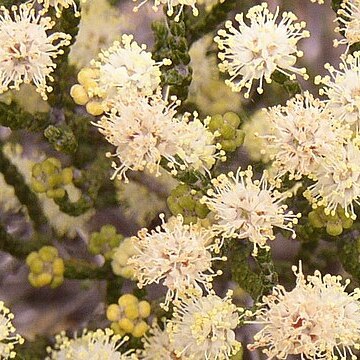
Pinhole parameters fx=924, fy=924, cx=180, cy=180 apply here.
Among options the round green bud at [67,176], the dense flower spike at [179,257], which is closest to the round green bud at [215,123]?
the dense flower spike at [179,257]

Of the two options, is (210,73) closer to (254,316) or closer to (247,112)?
(247,112)

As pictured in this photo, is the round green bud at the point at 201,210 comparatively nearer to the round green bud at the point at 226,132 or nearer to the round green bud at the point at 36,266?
the round green bud at the point at 226,132

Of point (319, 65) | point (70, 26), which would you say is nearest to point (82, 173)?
point (70, 26)

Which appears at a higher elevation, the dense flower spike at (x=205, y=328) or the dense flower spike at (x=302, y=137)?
the dense flower spike at (x=302, y=137)

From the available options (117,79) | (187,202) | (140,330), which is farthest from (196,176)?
(140,330)

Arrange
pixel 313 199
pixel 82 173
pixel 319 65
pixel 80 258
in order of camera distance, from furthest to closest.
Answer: pixel 319 65 → pixel 80 258 → pixel 82 173 → pixel 313 199

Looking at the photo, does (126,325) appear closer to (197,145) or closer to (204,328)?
(204,328)

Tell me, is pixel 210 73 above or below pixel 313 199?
above

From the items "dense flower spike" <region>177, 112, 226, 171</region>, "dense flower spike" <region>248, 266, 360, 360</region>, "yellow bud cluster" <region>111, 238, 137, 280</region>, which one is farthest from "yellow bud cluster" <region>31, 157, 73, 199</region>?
"dense flower spike" <region>248, 266, 360, 360</region>
